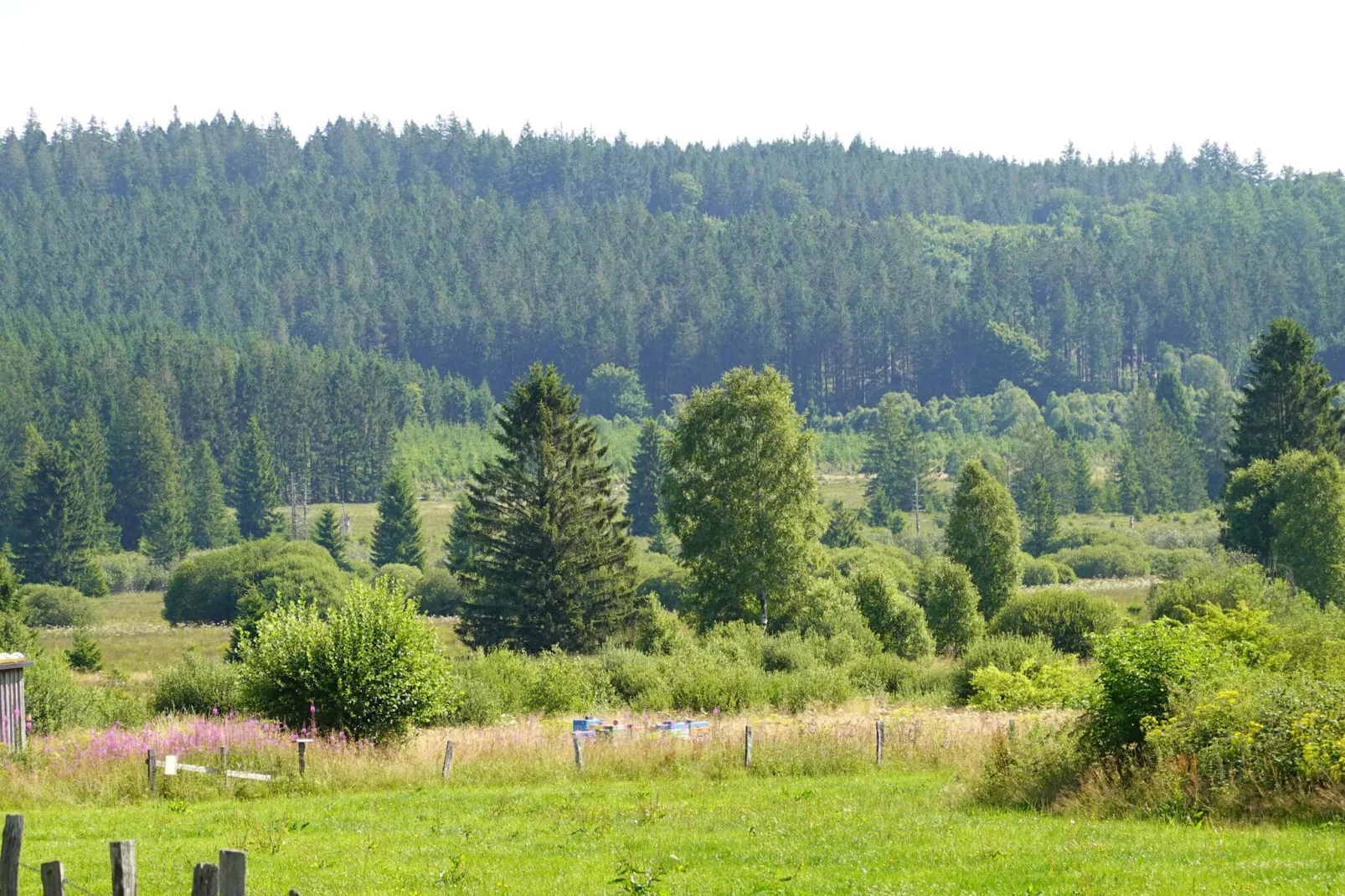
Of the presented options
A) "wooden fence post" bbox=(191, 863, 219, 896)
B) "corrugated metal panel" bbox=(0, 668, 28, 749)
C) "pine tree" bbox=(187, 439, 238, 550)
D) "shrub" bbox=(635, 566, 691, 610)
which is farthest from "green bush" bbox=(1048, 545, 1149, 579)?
"wooden fence post" bbox=(191, 863, 219, 896)

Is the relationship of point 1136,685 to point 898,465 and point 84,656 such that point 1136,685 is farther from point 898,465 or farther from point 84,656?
point 898,465

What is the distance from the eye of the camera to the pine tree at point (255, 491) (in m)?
158

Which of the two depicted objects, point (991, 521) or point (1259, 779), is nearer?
point (1259, 779)

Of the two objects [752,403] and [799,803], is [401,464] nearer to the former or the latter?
[752,403]

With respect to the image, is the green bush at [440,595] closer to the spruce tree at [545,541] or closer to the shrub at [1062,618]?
the spruce tree at [545,541]

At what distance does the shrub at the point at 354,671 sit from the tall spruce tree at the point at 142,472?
130153 mm

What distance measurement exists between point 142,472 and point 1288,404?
118m

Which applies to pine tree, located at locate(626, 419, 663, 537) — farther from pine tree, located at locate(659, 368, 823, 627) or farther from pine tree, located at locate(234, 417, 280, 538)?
pine tree, located at locate(659, 368, 823, 627)

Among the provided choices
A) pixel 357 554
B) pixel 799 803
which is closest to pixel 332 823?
pixel 799 803

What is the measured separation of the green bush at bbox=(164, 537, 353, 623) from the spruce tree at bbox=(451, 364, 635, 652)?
93.6 feet

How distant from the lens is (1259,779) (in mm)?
19547

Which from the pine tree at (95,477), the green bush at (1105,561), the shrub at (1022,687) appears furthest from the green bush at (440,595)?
the shrub at (1022,687)

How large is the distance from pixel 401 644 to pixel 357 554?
363ft

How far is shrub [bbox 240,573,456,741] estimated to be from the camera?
29562mm
